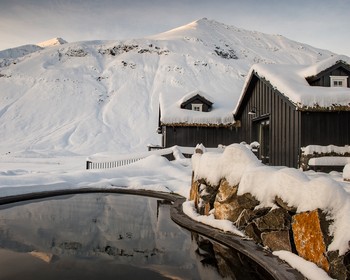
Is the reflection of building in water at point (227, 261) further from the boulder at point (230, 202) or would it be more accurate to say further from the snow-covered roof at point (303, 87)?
the snow-covered roof at point (303, 87)

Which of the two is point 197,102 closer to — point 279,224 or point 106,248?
point 106,248

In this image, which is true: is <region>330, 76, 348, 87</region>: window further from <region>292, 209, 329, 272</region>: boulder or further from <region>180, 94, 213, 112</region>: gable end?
<region>292, 209, 329, 272</region>: boulder

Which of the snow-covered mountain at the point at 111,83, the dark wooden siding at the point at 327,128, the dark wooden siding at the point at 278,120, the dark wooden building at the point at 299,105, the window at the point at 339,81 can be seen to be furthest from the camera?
the snow-covered mountain at the point at 111,83

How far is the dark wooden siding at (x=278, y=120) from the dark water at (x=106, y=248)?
737 centimetres

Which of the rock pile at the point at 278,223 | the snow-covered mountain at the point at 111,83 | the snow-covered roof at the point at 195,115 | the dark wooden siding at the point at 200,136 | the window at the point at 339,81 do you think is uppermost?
the snow-covered mountain at the point at 111,83

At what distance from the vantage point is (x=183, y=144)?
25609 mm

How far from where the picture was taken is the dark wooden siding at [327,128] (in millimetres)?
13852

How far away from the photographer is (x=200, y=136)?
25641 mm

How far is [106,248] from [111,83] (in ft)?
230

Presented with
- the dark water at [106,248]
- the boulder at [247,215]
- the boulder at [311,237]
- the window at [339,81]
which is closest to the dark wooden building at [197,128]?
the window at [339,81]

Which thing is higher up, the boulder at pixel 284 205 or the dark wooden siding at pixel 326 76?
the dark wooden siding at pixel 326 76

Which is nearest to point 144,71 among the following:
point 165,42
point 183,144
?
point 165,42

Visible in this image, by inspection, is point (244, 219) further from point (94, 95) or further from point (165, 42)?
point (165, 42)

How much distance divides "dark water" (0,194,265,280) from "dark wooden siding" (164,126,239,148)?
15.9 meters
